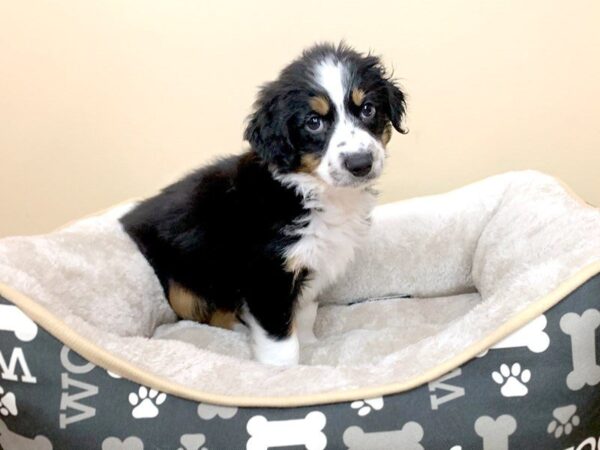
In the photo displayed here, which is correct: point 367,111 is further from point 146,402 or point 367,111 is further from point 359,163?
point 146,402

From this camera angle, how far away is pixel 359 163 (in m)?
1.56

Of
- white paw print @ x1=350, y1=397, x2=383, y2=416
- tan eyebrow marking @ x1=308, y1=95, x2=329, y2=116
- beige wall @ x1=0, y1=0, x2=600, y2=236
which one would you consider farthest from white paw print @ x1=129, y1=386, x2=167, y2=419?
beige wall @ x1=0, y1=0, x2=600, y2=236

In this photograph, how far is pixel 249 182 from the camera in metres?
1.82

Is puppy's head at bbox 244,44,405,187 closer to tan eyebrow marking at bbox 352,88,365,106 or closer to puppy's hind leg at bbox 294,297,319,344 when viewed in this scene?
tan eyebrow marking at bbox 352,88,365,106

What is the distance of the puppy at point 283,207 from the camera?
161 centimetres

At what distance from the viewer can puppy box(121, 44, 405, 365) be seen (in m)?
1.61

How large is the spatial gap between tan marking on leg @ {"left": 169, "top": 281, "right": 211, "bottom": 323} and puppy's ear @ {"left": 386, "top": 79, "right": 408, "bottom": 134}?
0.86m

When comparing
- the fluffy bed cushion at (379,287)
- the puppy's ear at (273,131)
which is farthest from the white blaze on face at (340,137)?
the fluffy bed cushion at (379,287)

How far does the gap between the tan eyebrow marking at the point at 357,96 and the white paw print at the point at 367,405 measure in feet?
2.53

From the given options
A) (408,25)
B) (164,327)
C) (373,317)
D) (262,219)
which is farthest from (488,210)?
(164,327)

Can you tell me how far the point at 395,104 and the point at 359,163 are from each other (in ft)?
1.08

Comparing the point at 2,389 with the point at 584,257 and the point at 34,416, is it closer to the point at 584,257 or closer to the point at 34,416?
the point at 34,416

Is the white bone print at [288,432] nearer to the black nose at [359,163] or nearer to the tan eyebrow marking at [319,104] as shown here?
the black nose at [359,163]

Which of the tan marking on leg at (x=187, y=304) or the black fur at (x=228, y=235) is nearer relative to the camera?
the black fur at (x=228, y=235)
